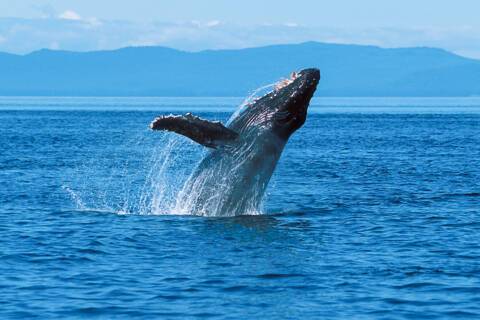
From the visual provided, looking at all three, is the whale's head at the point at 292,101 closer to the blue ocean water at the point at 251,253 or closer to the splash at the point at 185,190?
the splash at the point at 185,190

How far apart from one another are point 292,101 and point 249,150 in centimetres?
125

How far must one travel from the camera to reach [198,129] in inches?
755

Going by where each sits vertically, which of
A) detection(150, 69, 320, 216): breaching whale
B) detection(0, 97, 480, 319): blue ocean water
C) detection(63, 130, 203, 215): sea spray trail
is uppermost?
detection(150, 69, 320, 216): breaching whale

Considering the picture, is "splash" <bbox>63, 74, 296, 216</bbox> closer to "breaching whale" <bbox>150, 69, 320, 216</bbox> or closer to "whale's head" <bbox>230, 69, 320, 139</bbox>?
"breaching whale" <bbox>150, 69, 320, 216</bbox>

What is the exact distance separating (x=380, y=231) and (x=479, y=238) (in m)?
1.83

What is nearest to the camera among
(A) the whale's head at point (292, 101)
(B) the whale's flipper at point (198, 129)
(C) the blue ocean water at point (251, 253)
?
(C) the blue ocean water at point (251, 253)

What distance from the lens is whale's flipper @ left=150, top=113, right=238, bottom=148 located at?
1847 cm

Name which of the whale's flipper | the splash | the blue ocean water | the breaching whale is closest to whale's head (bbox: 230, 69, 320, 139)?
the breaching whale

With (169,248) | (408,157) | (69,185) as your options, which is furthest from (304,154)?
(169,248)

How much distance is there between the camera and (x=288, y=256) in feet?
55.7

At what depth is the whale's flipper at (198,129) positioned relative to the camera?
60.6ft

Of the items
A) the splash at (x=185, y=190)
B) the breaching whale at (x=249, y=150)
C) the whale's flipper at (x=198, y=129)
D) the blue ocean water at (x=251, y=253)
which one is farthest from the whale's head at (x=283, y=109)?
the blue ocean water at (x=251, y=253)

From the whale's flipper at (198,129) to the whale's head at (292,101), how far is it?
0.94 metres

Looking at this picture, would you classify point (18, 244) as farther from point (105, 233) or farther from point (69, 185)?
point (69, 185)
